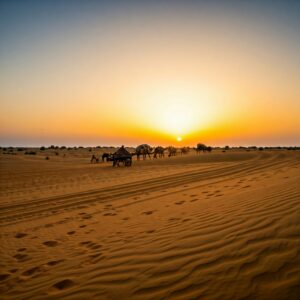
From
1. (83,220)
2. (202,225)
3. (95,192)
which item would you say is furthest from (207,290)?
(95,192)

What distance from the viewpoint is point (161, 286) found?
2652 millimetres

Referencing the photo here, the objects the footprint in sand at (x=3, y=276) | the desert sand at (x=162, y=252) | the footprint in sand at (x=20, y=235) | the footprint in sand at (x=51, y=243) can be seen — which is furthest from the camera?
the footprint in sand at (x=20, y=235)

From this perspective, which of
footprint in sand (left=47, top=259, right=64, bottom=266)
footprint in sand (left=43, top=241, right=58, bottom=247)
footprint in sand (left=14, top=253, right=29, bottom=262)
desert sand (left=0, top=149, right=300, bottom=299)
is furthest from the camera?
footprint in sand (left=43, top=241, right=58, bottom=247)

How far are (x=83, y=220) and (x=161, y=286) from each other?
3.86 m

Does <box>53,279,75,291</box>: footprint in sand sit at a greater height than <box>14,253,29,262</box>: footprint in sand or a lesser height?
greater

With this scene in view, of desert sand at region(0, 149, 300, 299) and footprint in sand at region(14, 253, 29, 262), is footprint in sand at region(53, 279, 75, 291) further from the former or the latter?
footprint in sand at region(14, 253, 29, 262)

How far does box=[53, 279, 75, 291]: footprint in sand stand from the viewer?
296 cm

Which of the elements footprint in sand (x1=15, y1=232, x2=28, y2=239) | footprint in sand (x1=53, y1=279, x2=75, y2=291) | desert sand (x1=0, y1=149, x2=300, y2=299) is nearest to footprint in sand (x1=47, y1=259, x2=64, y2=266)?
desert sand (x1=0, y1=149, x2=300, y2=299)

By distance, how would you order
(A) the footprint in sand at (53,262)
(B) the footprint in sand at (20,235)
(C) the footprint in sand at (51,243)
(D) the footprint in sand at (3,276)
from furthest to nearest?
(B) the footprint in sand at (20,235)
(C) the footprint in sand at (51,243)
(A) the footprint in sand at (53,262)
(D) the footprint in sand at (3,276)

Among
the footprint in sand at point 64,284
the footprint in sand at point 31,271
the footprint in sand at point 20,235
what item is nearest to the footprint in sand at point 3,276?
the footprint in sand at point 31,271

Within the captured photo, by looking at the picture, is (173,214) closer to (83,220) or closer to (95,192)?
(83,220)

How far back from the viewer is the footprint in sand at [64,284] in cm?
296

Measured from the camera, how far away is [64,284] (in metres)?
3.03

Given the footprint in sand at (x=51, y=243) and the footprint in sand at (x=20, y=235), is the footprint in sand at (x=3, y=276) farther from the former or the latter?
the footprint in sand at (x=20, y=235)
